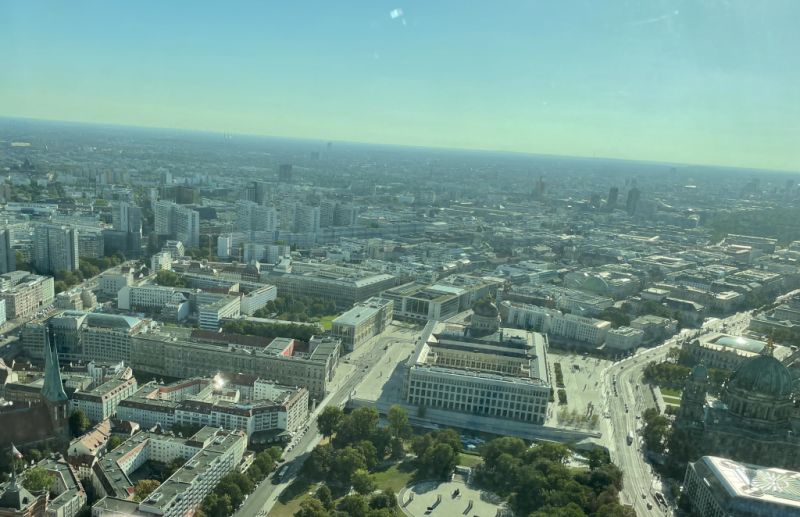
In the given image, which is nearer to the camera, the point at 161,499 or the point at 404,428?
the point at 161,499

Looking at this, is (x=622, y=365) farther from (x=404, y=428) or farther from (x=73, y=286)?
(x=73, y=286)

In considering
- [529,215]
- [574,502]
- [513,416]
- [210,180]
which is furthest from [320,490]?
[210,180]

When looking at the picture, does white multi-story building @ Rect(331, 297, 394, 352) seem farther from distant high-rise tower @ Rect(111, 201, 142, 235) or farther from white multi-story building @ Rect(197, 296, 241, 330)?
distant high-rise tower @ Rect(111, 201, 142, 235)

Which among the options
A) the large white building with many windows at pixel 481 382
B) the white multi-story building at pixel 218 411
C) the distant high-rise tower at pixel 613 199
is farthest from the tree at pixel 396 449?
the distant high-rise tower at pixel 613 199

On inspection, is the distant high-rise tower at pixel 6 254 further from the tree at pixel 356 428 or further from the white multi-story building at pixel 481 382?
the tree at pixel 356 428

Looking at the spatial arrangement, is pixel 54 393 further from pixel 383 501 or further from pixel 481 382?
pixel 481 382

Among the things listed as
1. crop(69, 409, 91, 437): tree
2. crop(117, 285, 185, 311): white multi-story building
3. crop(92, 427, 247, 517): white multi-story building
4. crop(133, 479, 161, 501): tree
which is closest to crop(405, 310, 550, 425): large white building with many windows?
crop(92, 427, 247, 517): white multi-story building
